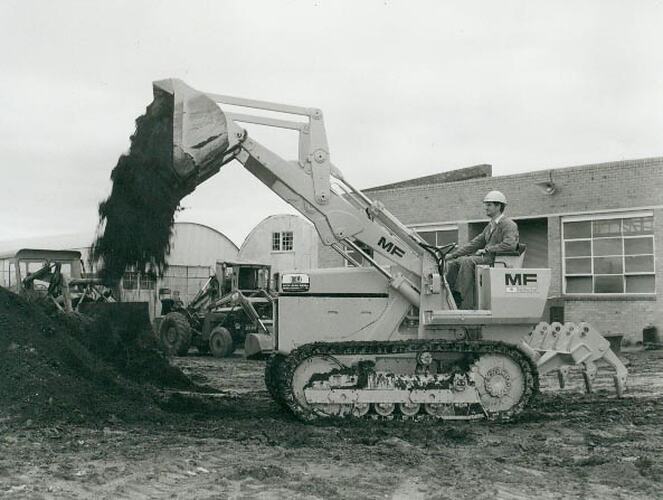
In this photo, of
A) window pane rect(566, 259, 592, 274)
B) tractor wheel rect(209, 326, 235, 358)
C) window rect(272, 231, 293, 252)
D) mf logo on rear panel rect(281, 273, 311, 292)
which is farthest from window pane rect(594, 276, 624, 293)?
window rect(272, 231, 293, 252)

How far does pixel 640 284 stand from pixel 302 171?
15.3 meters

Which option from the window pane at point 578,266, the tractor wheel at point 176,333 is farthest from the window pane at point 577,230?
the tractor wheel at point 176,333

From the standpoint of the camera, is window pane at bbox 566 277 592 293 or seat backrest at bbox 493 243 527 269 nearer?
seat backrest at bbox 493 243 527 269

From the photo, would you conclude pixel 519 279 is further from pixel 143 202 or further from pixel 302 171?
pixel 143 202

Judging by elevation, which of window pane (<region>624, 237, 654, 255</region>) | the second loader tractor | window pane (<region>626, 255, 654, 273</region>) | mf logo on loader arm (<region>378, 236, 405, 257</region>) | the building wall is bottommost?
the second loader tractor

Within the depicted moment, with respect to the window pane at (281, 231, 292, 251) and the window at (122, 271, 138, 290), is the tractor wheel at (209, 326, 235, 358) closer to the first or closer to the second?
the window at (122, 271, 138, 290)

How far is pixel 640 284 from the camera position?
2175 centimetres

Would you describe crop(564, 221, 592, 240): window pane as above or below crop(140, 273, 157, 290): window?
above

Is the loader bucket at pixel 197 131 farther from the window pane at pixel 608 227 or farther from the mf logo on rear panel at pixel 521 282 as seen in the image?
the window pane at pixel 608 227

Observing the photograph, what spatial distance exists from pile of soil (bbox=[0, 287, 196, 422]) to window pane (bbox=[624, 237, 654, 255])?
1423cm

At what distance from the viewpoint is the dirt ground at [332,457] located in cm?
618

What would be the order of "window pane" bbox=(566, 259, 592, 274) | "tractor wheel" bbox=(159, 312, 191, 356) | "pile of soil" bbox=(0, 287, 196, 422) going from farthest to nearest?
"window pane" bbox=(566, 259, 592, 274)
"tractor wheel" bbox=(159, 312, 191, 356)
"pile of soil" bbox=(0, 287, 196, 422)

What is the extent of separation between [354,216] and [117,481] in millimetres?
4214

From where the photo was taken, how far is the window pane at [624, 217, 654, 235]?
847 inches
